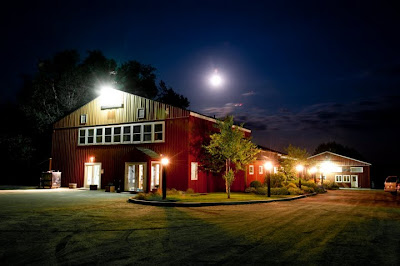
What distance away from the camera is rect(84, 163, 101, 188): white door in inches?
1160

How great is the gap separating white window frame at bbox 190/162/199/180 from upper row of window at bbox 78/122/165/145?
11.2 feet

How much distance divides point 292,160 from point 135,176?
54.5 feet

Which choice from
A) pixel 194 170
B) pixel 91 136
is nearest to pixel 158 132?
pixel 194 170

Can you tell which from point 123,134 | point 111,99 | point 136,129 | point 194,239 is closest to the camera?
point 194,239

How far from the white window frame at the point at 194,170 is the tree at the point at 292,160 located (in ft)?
35.9

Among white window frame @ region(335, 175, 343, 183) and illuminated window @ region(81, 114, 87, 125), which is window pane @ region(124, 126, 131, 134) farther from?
white window frame @ region(335, 175, 343, 183)

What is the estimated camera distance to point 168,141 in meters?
25.9

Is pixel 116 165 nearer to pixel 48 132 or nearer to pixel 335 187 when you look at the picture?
pixel 48 132

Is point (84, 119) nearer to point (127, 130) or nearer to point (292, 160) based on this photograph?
point (127, 130)

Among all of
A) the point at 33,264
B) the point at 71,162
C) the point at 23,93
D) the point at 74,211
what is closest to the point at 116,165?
the point at 71,162

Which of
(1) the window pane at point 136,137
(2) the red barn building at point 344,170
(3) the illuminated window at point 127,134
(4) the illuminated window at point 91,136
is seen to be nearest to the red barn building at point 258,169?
(1) the window pane at point 136,137

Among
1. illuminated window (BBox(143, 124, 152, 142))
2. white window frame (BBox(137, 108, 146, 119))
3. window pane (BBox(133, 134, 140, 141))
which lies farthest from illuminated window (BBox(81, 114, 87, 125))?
illuminated window (BBox(143, 124, 152, 142))

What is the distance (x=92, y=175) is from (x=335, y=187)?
102 ft

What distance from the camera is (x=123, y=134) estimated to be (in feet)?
94.3
